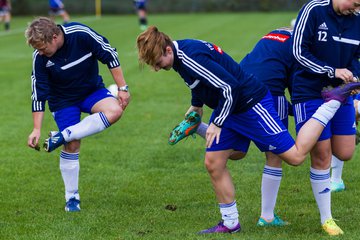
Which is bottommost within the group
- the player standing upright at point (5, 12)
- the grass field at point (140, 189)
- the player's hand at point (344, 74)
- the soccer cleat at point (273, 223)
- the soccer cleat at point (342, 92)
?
the player standing upright at point (5, 12)

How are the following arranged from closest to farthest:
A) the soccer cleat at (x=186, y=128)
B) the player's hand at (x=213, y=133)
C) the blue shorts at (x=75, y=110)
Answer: the player's hand at (x=213, y=133) < the soccer cleat at (x=186, y=128) < the blue shorts at (x=75, y=110)

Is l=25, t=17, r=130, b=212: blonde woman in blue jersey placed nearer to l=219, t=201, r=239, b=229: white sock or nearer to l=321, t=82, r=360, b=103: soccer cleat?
l=219, t=201, r=239, b=229: white sock

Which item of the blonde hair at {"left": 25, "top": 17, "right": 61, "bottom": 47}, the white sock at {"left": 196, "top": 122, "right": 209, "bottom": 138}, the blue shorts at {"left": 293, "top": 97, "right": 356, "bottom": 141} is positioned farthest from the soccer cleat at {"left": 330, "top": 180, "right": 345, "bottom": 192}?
the blonde hair at {"left": 25, "top": 17, "right": 61, "bottom": 47}

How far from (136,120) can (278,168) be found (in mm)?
5758

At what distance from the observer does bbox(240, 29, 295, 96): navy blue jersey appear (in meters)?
6.30

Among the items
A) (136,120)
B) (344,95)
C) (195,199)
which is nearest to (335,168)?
(195,199)

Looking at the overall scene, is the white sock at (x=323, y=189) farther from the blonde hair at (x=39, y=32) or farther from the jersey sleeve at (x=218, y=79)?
the blonde hair at (x=39, y=32)

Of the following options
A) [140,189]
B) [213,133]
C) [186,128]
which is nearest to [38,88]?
[186,128]

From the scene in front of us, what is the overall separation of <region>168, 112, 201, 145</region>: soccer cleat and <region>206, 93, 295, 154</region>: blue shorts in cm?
33

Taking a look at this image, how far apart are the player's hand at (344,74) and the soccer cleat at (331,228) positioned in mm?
1134

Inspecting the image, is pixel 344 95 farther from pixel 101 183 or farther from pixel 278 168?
pixel 101 183

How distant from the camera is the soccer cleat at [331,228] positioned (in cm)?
600

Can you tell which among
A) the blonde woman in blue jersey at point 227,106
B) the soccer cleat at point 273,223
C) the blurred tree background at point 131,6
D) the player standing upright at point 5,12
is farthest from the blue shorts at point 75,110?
the blurred tree background at point 131,6

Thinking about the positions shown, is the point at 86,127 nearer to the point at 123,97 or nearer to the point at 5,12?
the point at 123,97
